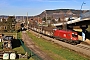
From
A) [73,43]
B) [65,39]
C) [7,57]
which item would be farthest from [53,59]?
[65,39]

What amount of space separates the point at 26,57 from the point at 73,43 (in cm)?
2254

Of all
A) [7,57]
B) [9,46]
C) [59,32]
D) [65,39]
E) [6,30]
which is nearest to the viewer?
[7,57]

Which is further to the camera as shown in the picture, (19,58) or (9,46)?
(9,46)

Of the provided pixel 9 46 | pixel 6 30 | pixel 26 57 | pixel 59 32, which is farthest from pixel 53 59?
pixel 6 30

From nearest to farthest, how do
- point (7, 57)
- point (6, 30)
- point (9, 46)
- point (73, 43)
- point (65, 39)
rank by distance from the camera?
1. point (7, 57)
2. point (9, 46)
3. point (73, 43)
4. point (65, 39)
5. point (6, 30)

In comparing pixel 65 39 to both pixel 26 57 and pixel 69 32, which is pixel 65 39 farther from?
pixel 26 57

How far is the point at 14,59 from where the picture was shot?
32125mm

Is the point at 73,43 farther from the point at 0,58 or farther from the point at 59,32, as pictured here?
the point at 0,58

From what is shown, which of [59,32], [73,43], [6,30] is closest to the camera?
[73,43]

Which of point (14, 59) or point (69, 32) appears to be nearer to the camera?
point (14, 59)

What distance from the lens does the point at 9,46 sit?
46312 mm

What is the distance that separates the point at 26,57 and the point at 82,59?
9.36 m

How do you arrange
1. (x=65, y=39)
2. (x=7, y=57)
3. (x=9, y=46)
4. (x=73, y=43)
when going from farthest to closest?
(x=65, y=39) → (x=73, y=43) → (x=9, y=46) → (x=7, y=57)

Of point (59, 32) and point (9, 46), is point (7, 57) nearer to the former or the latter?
point (9, 46)
